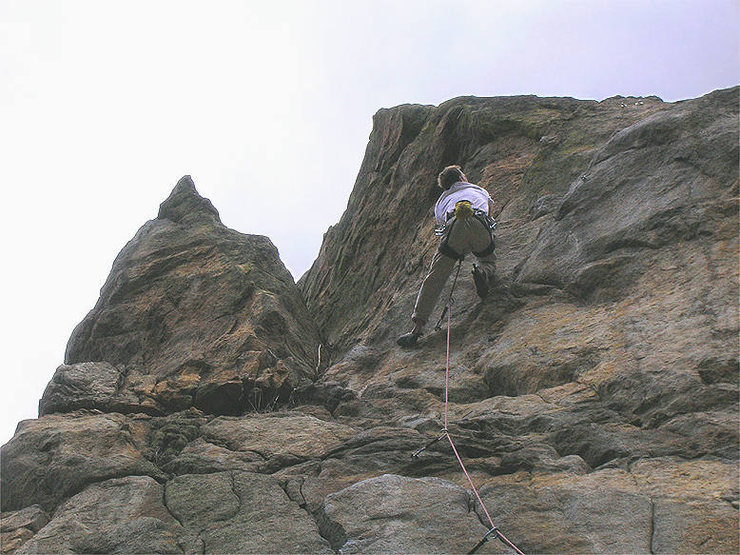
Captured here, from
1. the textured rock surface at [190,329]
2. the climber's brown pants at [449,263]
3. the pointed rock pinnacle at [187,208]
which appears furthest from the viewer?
the pointed rock pinnacle at [187,208]

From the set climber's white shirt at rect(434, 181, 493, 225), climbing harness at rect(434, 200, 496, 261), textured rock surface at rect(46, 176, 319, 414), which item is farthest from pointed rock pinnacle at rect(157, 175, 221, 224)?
climbing harness at rect(434, 200, 496, 261)

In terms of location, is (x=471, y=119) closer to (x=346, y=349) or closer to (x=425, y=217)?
(x=425, y=217)

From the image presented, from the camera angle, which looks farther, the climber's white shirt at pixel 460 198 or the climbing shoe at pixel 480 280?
the climber's white shirt at pixel 460 198

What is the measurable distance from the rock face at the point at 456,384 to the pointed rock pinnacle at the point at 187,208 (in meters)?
0.58

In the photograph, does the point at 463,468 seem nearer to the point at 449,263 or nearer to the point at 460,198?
the point at 449,263

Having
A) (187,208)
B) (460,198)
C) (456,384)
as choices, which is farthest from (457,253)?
(187,208)

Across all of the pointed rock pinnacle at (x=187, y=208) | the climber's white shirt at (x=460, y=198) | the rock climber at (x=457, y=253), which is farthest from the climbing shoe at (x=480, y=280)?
the pointed rock pinnacle at (x=187, y=208)

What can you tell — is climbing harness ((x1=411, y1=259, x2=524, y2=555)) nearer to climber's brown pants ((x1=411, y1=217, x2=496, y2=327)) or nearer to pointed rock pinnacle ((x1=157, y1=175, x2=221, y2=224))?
climber's brown pants ((x1=411, y1=217, x2=496, y2=327))

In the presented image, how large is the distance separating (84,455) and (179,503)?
1463 mm

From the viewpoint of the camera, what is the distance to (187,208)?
1452 cm

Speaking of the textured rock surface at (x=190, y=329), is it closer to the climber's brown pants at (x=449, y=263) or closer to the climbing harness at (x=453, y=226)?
the climber's brown pants at (x=449, y=263)

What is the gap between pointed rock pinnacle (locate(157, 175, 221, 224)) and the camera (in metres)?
14.2

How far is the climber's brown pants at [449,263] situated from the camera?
9664 mm

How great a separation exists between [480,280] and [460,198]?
129 centimetres
